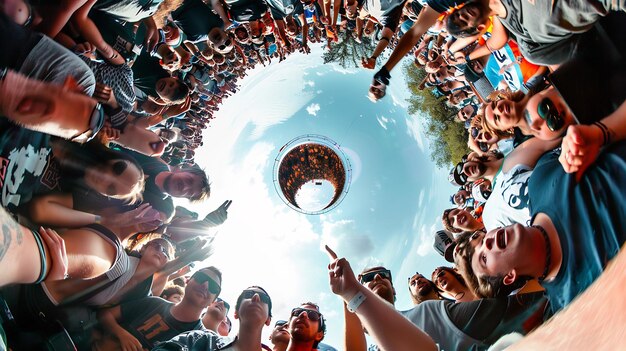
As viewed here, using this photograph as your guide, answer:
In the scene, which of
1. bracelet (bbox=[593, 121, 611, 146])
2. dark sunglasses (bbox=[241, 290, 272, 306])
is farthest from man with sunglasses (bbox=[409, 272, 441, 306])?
bracelet (bbox=[593, 121, 611, 146])

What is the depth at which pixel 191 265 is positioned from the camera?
10.3 feet

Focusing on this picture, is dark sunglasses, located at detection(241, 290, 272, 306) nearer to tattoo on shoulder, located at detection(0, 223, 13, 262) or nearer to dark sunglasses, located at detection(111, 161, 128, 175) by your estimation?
dark sunglasses, located at detection(111, 161, 128, 175)

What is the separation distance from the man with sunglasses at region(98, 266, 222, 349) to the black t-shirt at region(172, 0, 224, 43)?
2698 mm

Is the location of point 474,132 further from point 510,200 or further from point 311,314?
point 311,314

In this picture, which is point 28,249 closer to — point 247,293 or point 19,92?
point 19,92

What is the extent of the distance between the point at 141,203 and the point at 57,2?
1.35 metres

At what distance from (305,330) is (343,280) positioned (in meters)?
0.80

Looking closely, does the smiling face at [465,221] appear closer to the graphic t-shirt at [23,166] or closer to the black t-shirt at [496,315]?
the black t-shirt at [496,315]

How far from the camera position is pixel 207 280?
2.63m

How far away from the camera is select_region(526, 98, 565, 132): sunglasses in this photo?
135 cm

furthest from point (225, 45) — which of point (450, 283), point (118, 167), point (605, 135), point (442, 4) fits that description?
point (605, 135)

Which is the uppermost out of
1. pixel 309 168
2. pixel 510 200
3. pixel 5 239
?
pixel 5 239

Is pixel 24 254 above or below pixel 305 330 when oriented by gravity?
above

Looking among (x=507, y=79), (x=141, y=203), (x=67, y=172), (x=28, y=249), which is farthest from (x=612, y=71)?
(x=141, y=203)
